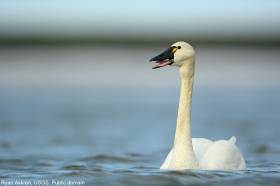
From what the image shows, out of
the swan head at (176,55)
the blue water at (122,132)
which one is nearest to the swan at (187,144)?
the swan head at (176,55)

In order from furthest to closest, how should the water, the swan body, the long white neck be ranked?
the water → the swan body → the long white neck

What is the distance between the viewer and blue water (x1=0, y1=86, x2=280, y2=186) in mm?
11961

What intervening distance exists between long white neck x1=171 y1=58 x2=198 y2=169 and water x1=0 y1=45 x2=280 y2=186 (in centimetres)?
16

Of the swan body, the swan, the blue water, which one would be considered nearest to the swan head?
the swan

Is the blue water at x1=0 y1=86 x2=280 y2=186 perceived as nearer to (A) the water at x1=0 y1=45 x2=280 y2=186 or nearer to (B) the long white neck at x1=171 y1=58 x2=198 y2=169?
(A) the water at x1=0 y1=45 x2=280 y2=186

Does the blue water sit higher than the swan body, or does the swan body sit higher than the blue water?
the blue water

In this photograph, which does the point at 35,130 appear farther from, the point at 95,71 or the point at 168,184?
the point at 95,71

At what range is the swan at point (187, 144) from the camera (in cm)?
1166

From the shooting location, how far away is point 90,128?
19953 mm

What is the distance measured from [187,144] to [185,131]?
0.25 metres

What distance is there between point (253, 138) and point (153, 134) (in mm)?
2153

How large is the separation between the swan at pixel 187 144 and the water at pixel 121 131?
18cm

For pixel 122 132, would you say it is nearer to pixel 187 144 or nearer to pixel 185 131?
pixel 185 131

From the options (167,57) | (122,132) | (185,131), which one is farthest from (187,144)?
(122,132)
